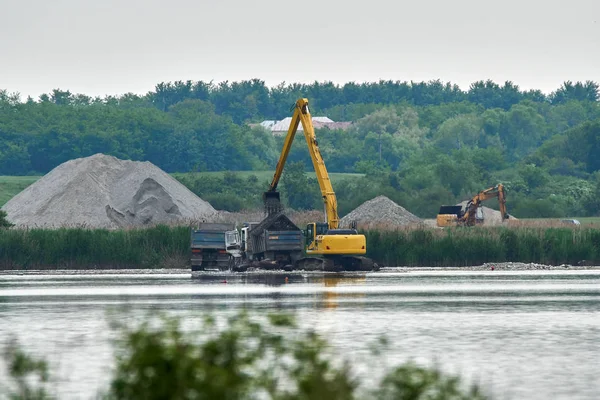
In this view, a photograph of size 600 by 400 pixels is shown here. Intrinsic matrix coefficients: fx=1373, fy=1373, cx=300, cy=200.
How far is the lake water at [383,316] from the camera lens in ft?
80.2

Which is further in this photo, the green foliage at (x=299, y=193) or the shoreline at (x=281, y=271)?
the green foliage at (x=299, y=193)

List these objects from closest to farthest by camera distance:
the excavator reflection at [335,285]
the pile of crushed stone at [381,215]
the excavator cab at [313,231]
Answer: the excavator reflection at [335,285] < the excavator cab at [313,231] < the pile of crushed stone at [381,215]

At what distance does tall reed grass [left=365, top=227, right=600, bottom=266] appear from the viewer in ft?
242

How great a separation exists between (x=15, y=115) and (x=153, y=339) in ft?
586

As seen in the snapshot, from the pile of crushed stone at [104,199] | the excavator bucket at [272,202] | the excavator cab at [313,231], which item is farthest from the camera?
the pile of crushed stone at [104,199]

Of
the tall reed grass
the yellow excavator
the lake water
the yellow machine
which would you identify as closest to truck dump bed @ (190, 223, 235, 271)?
the yellow excavator

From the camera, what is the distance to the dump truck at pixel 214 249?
228 ft

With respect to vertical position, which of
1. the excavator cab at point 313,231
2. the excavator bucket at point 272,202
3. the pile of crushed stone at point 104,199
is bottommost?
the excavator cab at point 313,231

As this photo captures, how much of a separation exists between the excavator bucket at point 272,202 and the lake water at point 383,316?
12437 mm

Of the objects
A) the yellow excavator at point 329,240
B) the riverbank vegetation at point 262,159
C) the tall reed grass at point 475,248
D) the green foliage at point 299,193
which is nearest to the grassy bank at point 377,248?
the tall reed grass at point 475,248

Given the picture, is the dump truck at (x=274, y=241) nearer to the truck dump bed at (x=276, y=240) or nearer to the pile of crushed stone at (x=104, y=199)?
the truck dump bed at (x=276, y=240)

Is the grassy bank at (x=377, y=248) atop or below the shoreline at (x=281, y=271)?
atop

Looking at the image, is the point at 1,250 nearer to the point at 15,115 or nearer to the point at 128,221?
the point at 128,221

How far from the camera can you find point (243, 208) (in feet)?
418
